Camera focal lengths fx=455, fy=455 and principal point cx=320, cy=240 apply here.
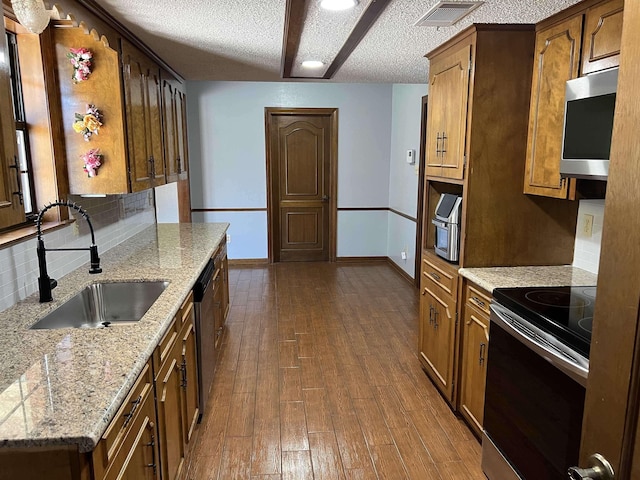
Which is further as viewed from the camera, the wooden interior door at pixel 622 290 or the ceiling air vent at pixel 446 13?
the ceiling air vent at pixel 446 13

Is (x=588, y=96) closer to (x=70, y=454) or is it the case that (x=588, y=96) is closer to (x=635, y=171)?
(x=635, y=171)

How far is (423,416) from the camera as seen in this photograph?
271cm

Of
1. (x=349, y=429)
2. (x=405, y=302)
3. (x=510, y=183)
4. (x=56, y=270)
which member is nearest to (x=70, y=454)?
(x=56, y=270)

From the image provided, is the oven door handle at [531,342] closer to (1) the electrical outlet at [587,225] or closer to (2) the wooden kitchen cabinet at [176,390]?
(1) the electrical outlet at [587,225]

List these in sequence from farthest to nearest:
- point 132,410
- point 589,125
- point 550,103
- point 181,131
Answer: point 181,131, point 550,103, point 589,125, point 132,410

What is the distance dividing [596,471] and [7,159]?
1.75 m

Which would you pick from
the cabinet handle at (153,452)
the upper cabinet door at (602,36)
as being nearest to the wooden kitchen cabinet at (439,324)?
the upper cabinet door at (602,36)

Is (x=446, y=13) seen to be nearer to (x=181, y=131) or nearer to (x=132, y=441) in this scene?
(x=132, y=441)

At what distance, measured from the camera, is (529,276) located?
240cm

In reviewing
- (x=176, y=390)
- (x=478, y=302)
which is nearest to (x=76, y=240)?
(x=176, y=390)

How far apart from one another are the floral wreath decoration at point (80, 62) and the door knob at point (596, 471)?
278 cm

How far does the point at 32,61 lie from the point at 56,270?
3.60 feet

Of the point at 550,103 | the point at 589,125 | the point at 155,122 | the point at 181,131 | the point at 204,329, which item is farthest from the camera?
the point at 181,131

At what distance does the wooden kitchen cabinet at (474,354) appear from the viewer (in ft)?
7.63
